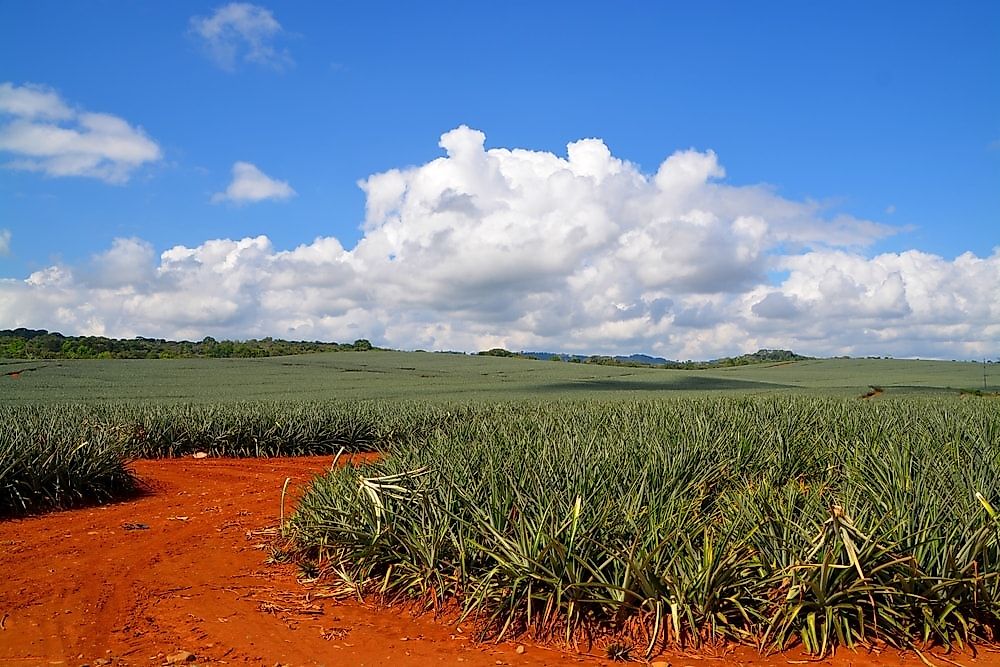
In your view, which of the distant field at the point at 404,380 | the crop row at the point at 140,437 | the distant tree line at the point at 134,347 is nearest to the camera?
the crop row at the point at 140,437

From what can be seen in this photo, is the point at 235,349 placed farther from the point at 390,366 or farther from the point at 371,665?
the point at 371,665

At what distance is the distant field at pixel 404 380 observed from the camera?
86.5ft

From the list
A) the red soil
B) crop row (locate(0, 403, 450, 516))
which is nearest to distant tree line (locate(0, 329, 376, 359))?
crop row (locate(0, 403, 450, 516))

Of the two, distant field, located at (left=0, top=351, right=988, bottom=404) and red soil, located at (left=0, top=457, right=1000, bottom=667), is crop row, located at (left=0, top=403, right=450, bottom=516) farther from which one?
distant field, located at (left=0, top=351, right=988, bottom=404)

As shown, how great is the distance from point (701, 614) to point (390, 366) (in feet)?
137

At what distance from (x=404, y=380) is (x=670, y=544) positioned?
3179cm

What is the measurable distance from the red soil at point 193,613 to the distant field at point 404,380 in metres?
16.7

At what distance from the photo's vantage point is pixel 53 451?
7.95m

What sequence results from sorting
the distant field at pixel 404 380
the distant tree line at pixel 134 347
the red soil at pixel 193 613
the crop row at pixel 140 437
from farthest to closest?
the distant tree line at pixel 134 347 < the distant field at pixel 404 380 < the crop row at pixel 140 437 < the red soil at pixel 193 613

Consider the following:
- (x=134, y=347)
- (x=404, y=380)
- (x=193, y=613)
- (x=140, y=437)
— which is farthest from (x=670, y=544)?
(x=134, y=347)

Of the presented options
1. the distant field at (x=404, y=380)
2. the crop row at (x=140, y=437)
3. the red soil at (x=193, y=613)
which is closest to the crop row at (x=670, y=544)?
the red soil at (x=193, y=613)

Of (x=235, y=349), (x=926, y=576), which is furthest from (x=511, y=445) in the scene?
(x=235, y=349)

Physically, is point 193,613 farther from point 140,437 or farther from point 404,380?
point 404,380

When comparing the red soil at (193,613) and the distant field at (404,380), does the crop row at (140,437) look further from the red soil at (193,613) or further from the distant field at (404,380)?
the distant field at (404,380)
